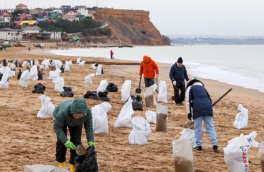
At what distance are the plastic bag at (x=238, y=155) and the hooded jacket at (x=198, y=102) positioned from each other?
1.20 m

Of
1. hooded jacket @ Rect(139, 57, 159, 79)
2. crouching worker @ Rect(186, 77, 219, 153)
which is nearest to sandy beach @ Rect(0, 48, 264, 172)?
crouching worker @ Rect(186, 77, 219, 153)

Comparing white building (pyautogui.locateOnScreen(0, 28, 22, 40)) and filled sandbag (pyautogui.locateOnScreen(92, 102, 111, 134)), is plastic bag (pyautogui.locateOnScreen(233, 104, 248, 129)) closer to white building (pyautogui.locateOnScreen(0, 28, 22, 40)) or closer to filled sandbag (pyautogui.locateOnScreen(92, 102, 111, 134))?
filled sandbag (pyautogui.locateOnScreen(92, 102, 111, 134))

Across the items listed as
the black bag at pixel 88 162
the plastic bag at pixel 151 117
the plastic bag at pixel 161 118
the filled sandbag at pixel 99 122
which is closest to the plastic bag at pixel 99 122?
the filled sandbag at pixel 99 122

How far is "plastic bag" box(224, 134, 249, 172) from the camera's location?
505 centimetres

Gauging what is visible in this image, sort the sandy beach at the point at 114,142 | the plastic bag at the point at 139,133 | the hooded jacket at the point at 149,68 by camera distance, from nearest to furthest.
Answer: the sandy beach at the point at 114,142, the plastic bag at the point at 139,133, the hooded jacket at the point at 149,68

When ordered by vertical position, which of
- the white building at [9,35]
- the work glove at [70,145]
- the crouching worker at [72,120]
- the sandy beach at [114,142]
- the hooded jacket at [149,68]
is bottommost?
the sandy beach at [114,142]

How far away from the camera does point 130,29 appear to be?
7534 inches

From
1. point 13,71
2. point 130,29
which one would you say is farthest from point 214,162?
point 130,29

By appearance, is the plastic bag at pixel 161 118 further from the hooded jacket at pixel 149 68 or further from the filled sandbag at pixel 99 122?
the hooded jacket at pixel 149 68

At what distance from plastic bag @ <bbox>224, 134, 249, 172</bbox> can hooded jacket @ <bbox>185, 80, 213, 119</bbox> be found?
120cm

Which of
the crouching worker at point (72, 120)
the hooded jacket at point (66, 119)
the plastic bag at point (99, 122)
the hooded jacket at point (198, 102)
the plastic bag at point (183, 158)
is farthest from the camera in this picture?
the plastic bag at point (99, 122)

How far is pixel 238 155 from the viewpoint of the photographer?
5074mm

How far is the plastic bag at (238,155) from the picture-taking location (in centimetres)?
505

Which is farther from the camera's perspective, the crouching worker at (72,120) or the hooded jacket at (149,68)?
the hooded jacket at (149,68)
